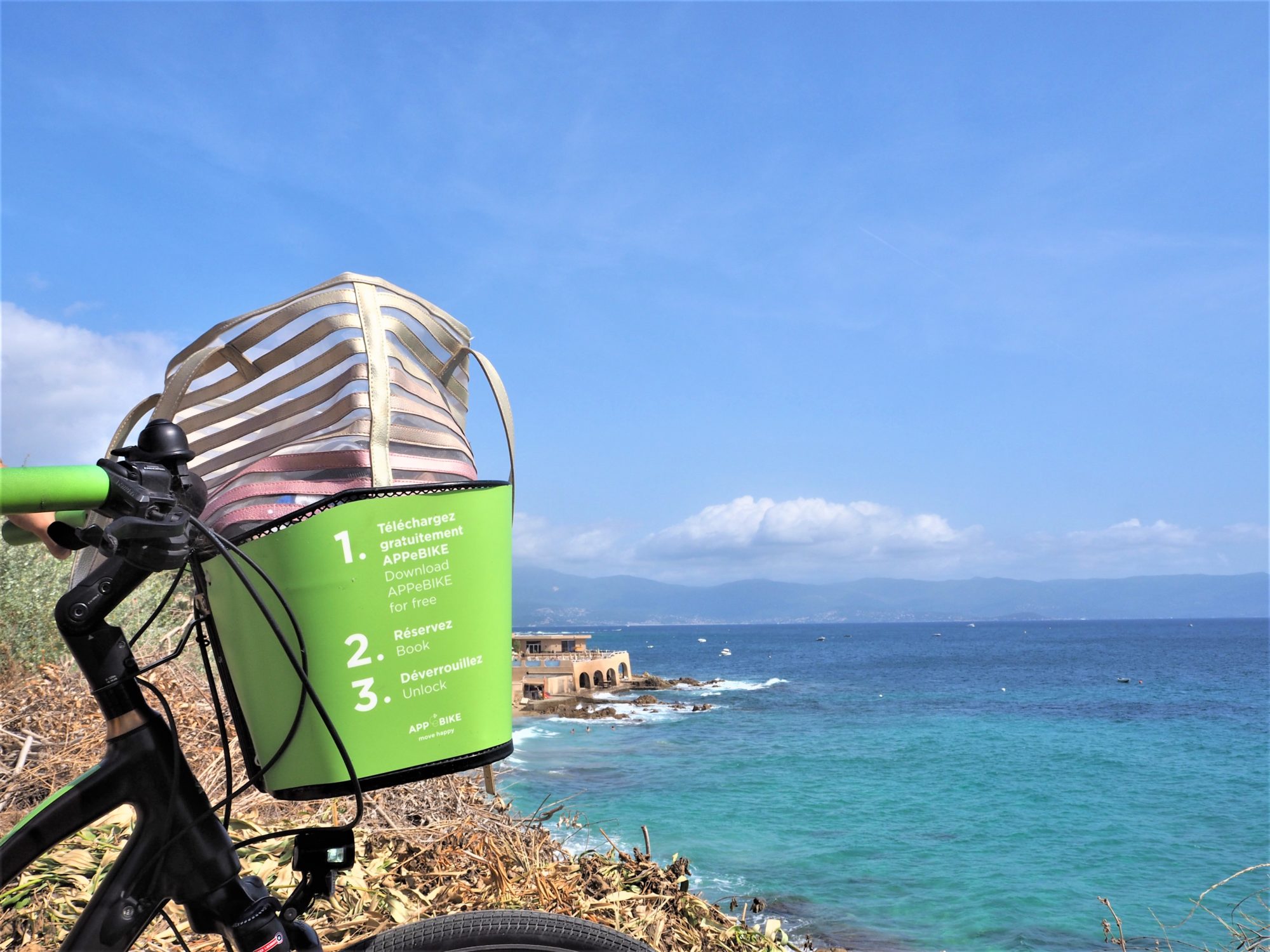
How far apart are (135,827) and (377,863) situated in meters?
2.03

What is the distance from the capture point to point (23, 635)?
21.2ft

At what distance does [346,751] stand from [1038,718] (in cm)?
5991

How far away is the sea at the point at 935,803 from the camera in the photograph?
16.9 metres

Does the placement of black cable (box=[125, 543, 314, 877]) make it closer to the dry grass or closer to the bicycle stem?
the bicycle stem

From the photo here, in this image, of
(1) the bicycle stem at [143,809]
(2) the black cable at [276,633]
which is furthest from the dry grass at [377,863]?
(2) the black cable at [276,633]

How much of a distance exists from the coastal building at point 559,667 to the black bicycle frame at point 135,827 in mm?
49118

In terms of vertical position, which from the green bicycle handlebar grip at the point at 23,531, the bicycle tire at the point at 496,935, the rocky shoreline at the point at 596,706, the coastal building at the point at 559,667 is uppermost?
the green bicycle handlebar grip at the point at 23,531

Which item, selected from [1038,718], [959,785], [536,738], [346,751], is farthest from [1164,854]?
[1038,718]

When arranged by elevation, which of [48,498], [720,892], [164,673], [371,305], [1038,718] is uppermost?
[371,305]

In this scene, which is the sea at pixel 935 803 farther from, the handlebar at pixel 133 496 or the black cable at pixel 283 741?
the handlebar at pixel 133 496

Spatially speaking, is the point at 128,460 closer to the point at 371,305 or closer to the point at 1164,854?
the point at 371,305

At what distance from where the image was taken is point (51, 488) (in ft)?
4.38

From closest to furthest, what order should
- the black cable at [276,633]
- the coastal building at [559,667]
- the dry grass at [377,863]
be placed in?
the black cable at [276,633] < the dry grass at [377,863] < the coastal building at [559,667]

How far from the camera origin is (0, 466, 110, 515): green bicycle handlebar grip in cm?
131
